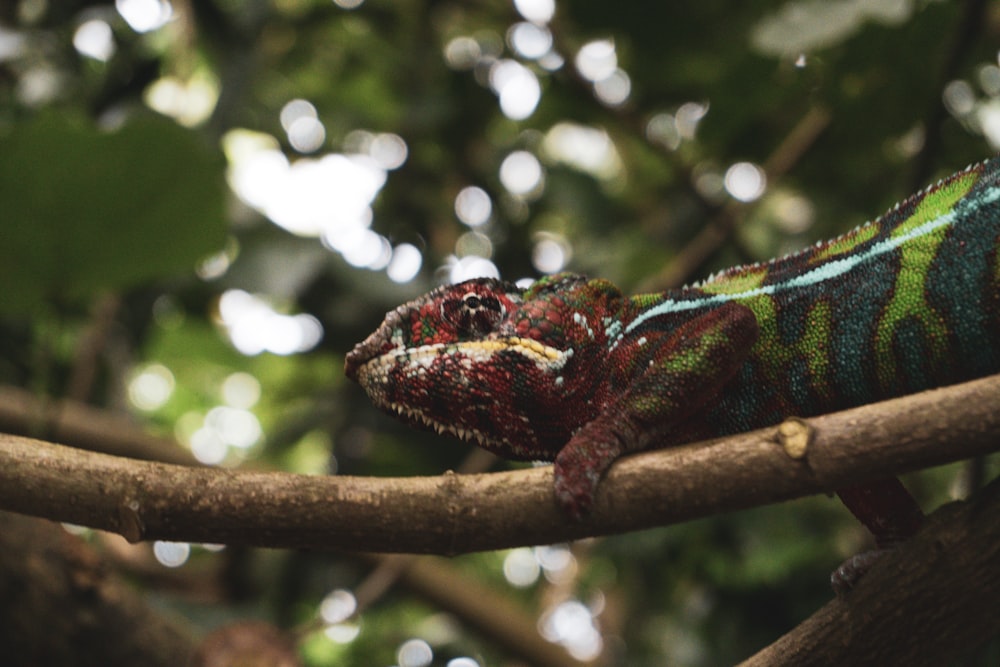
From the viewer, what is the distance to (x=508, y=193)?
4465mm

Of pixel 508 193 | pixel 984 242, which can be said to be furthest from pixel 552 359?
pixel 508 193

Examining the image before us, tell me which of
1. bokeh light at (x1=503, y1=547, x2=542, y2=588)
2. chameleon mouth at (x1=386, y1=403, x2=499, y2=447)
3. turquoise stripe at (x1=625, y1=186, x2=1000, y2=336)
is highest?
bokeh light at (x1=503, y1=547, x2=542, y2=588)

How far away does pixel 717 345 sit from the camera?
136cm

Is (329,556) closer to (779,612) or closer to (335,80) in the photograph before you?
(779,612)

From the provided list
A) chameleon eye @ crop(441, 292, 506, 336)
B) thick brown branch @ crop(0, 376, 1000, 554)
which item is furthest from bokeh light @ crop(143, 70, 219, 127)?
thick brown branch @ crop(0, 376, 1000, 554)

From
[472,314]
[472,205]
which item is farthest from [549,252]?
[472,314]

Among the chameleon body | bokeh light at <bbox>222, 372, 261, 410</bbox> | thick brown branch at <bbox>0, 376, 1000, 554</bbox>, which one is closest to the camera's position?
thick brown branch at <bbox>0, 376, 1000, 554</bbox>

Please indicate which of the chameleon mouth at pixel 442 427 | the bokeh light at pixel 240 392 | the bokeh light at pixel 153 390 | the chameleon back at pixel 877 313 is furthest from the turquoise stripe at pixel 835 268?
the bokeh light at pixel 153 390

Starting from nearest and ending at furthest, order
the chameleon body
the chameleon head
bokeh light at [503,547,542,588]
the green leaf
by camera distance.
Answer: the chameleon body, the chameleon head, the green leaf, bokeh light at [503,547,542,588]

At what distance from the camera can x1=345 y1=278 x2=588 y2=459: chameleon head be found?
1.51 metres

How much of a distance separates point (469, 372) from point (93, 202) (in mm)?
1383

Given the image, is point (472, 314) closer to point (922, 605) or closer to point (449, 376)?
point (449, 376)

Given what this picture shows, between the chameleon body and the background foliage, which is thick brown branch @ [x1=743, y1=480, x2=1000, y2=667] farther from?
the background foliage

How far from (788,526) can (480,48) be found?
8.23 ft
